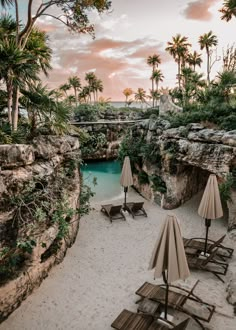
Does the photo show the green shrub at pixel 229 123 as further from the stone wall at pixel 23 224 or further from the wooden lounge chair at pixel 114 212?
the stone wall at pixel 23 224

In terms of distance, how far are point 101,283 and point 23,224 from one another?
2.89 m

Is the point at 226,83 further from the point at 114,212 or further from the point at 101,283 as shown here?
the point at 101,283

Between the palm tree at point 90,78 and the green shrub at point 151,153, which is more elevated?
the palm tree at point 90,78

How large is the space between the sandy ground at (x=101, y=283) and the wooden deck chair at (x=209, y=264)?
0.21m

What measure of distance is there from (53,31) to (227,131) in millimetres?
9348

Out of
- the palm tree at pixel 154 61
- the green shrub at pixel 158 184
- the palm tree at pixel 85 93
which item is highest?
the palm tree at pixel 154 61

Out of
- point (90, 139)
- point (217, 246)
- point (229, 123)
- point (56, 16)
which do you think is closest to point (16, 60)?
point (56, 16)

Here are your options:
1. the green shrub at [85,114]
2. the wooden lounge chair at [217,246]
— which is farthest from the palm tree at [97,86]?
the wooden lounge chair at [217,246]

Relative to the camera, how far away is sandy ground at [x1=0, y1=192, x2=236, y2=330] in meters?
5.73

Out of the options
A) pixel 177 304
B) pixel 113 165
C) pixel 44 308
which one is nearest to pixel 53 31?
pixel 44 308

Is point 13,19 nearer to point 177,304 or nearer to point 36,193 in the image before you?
point 36,193

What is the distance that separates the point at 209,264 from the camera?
7.74m

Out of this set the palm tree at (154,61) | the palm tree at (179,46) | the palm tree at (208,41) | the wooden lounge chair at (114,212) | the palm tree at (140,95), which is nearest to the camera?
the wooden lounge chair at (114,212)

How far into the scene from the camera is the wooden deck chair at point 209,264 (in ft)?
23.4
